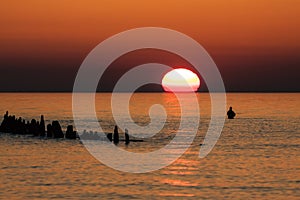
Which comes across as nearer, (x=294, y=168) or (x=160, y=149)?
(x=294, y=168)

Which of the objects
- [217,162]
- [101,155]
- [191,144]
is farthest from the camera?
[191,144]

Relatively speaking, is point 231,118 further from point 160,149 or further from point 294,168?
point 294,168

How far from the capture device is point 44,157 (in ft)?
166

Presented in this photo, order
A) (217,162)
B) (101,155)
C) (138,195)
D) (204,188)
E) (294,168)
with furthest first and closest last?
(101,155) → (217,162) → (294,168) → (204,188) → (138,195)

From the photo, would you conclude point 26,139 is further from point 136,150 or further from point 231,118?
point 231,118

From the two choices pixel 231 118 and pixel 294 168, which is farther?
pixel 231 118

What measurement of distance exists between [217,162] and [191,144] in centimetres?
1599

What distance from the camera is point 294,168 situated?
148ft

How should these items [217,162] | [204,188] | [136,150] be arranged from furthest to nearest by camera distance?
[136,150]
[217,162]
[204,188]

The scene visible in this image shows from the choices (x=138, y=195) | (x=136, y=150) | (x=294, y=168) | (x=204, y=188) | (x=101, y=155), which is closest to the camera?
(x=138, y=195)

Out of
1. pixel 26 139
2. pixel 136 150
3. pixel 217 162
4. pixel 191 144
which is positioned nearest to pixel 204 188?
pixel 217 162

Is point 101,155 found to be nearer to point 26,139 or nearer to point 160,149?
point 160,149

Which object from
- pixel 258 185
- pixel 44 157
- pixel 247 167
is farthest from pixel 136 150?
pixel 258 185

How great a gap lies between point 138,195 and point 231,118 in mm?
81222
